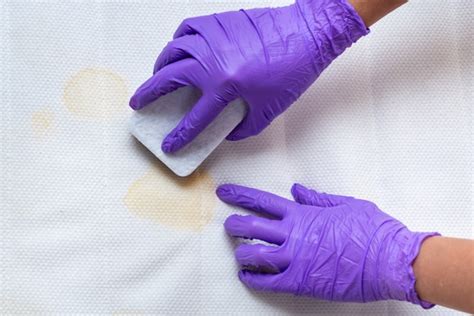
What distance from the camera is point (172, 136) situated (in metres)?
1.04

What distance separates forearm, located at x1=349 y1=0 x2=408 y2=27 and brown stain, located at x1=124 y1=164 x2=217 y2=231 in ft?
1.38

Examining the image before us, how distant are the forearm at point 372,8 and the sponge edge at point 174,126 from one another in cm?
27

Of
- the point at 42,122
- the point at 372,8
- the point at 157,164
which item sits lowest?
the point at 157,164

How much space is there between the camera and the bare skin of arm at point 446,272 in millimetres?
920

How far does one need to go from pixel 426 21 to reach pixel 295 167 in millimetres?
→ 409

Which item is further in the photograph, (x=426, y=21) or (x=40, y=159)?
(x=426, y=21)

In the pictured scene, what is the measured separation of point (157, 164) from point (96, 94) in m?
0.17

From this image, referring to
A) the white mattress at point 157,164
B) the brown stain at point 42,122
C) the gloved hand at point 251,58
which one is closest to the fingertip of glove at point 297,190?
the white mattress at point 157,164

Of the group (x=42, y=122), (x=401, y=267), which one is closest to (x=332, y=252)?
(x=401, y=267)

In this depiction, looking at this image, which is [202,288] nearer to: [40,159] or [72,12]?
[40,159]

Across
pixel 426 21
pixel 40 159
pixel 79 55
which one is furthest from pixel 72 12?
pixel 426 21

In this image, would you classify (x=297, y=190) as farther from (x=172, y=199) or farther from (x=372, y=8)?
(x=372, y=8)

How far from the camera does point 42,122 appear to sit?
1.07 meters

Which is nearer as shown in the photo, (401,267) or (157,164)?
(401,267)
